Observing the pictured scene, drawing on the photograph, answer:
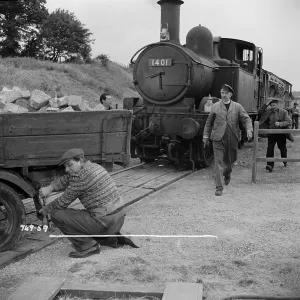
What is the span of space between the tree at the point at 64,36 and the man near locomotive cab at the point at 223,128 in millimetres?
27139

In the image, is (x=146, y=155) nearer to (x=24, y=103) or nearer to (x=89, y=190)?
(x=89, y=190)

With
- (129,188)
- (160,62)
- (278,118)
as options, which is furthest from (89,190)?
(278,118)

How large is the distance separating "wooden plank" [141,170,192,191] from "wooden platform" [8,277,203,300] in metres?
4.04

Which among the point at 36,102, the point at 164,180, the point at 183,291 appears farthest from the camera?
the point at 36,102

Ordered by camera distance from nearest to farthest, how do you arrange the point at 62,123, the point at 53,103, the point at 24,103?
the point at 62,123
the point at 53,103
the point at 24,103

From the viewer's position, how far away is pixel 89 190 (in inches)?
178

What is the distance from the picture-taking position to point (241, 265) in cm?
429

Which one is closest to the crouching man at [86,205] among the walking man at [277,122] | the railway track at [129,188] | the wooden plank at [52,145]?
the wooden plank at [52,145]

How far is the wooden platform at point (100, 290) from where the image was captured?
3.45m

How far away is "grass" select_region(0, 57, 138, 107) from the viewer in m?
21.5

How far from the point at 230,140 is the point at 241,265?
3464 millimetres

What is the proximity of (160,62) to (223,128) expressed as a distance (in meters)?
2.96

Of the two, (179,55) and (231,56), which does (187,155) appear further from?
(231,56)

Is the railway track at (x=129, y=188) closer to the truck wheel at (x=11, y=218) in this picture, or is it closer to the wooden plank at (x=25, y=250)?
the wooden plank at (x=25, y=250)
